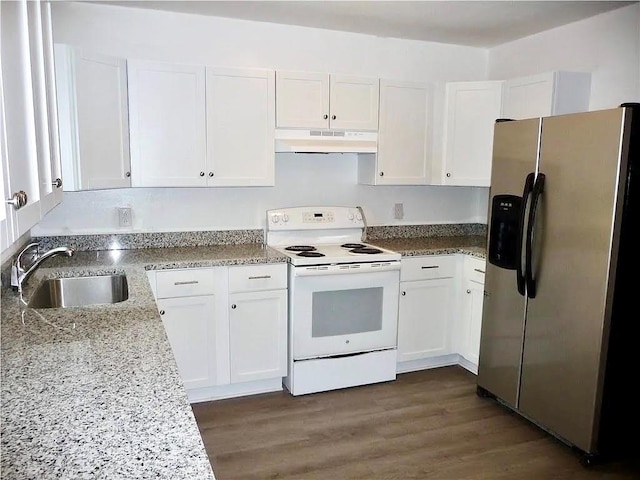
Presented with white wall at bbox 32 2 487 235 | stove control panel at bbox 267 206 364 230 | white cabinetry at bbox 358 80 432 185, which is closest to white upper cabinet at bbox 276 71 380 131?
white cabinetry at bbox 358 80 432 185

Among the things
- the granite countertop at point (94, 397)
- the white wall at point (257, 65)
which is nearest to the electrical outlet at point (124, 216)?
the white wall at point (257, 65)

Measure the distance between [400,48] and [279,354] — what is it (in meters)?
2.46

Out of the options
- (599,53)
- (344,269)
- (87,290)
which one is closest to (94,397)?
(87,290)

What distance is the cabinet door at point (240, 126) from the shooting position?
320cm

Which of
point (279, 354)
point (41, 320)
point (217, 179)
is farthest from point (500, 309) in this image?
point (41, 320)

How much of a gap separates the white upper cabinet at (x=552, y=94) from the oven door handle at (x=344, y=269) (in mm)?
1383

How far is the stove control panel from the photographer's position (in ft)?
12.0

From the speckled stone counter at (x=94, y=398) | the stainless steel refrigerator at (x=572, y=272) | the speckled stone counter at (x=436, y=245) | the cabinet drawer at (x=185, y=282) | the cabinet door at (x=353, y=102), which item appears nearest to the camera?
the speckled stone counter at (x=94, y=398)

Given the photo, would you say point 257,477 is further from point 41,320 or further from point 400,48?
point 400,48

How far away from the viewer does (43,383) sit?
1.30m

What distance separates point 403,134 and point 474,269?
108 cm

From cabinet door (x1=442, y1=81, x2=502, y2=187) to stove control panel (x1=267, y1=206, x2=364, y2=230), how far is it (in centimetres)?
75

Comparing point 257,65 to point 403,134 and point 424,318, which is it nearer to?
point 403,134

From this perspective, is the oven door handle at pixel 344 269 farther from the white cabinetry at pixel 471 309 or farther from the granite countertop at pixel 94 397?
the granite countertop at pixel 94 397
